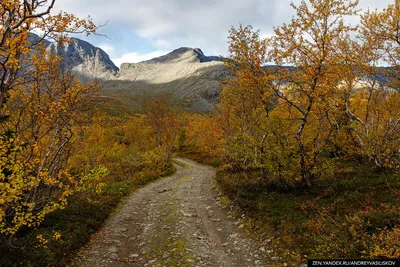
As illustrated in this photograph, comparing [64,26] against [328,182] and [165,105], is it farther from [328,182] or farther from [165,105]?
[165,105]

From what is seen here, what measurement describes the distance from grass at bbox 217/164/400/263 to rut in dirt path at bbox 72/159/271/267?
1.28 m

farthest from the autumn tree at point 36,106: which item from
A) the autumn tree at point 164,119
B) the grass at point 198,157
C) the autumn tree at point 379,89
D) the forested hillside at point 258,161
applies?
the grass at point 198,157

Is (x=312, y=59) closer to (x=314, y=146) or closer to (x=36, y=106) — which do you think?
(x=314, y=146)

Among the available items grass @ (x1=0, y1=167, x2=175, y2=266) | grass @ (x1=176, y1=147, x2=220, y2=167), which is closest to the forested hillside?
grass @ (x1=0, y1=167, x2=175, y2=266)

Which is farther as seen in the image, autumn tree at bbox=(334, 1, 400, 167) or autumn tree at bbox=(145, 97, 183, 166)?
autumn tree at bbox=(145, 97, 183, 166)

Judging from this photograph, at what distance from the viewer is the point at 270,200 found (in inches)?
546

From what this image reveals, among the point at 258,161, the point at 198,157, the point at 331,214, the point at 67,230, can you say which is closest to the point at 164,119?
the point at 198,157

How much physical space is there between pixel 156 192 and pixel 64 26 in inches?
663

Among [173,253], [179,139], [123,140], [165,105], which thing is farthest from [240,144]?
[179,139]

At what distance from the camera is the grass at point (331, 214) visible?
25.5 feet

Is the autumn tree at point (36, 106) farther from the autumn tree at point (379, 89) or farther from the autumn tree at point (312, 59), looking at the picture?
the autumn tree at point (379, 89)

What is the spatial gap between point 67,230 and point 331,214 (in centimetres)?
1205

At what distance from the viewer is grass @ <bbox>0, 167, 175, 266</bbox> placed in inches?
328

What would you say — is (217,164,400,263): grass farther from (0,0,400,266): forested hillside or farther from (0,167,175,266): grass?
(0,167,175,266): grass
